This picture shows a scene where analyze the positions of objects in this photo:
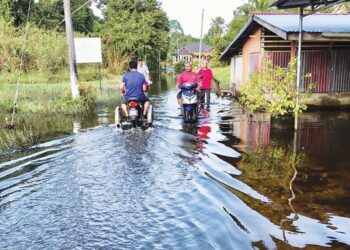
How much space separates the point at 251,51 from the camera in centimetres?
2070

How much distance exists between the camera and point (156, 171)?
7086 millimetres

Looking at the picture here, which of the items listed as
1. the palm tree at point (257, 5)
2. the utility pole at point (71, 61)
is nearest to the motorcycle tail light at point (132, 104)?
the utility pole at point (71, 61)

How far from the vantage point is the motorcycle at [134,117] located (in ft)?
34.0

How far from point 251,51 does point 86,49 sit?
8.25 m

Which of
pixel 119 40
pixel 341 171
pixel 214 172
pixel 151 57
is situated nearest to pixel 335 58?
pixel 341 171

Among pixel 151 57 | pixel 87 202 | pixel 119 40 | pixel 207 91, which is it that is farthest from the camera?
pixel 151 57

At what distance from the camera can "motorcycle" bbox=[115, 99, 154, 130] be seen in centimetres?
1036

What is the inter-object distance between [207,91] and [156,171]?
1034 centimetres

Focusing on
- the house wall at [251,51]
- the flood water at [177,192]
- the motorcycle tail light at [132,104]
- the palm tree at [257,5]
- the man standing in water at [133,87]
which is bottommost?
the flood water at [177,192]

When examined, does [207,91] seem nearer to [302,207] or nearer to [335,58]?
[335,58]

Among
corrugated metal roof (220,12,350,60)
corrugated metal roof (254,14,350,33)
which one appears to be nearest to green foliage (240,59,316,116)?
corrugated metal roof (220,12,350,60)

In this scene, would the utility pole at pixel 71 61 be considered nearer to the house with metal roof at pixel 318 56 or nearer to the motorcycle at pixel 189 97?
the motorcycle at pixel 189 97

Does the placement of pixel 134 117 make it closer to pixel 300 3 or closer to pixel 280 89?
pixel 280 89

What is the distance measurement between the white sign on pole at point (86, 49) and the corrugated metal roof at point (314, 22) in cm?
744
